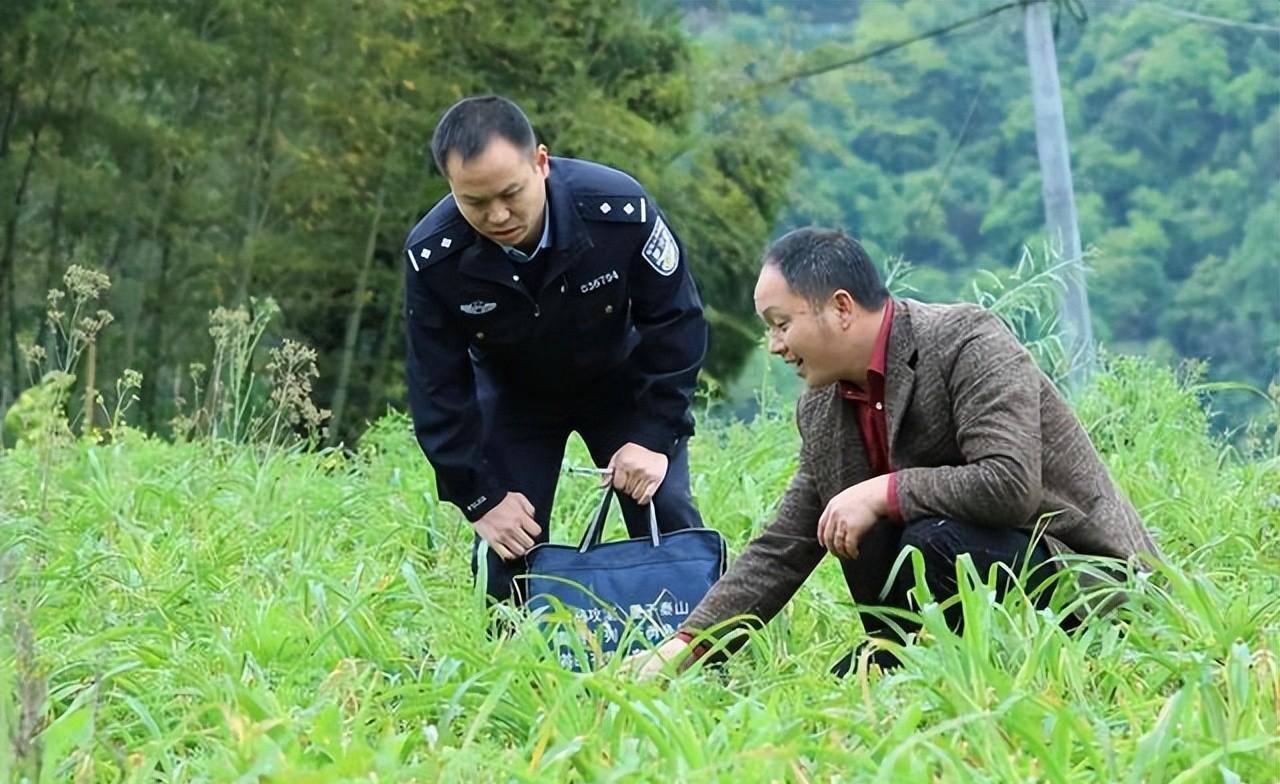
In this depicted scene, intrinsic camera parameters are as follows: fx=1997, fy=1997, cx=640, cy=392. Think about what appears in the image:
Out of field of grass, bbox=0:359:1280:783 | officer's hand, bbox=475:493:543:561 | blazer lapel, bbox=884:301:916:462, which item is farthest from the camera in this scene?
officer's hand, bbox=475:493:543:561

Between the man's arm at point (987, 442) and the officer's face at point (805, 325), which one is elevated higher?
the officer's face at point (805, 325)

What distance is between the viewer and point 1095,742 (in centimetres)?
283

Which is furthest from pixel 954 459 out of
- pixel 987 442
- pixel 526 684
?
pixel 526 684

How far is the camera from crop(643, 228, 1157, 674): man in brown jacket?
363 cm

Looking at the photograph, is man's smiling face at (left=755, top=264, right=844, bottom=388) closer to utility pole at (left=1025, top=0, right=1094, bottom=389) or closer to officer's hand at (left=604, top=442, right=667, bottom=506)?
officer's hand at (left=604, top=442, right=667, bottom=506)

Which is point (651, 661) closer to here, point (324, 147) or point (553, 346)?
point (553, 346)

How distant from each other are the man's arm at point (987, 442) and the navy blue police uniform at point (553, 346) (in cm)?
106

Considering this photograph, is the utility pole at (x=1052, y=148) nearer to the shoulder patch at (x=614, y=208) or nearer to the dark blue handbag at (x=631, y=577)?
the shoulder patch at (x=614, y=208)

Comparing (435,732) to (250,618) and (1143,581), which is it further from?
(1143,581)

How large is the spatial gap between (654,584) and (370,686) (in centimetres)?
104

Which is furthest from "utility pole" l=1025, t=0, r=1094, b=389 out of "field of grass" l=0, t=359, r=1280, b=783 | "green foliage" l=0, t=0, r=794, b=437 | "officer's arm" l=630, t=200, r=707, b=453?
"officer's arm" l=630, t=200, r=707, b=453

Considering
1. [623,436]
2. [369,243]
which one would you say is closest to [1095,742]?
[623,436]

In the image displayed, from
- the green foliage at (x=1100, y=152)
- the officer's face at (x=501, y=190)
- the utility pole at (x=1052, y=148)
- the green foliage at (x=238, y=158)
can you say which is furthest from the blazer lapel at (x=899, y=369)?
the green foliage at (x=1100, y=152)

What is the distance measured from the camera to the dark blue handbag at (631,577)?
408 centimetres
